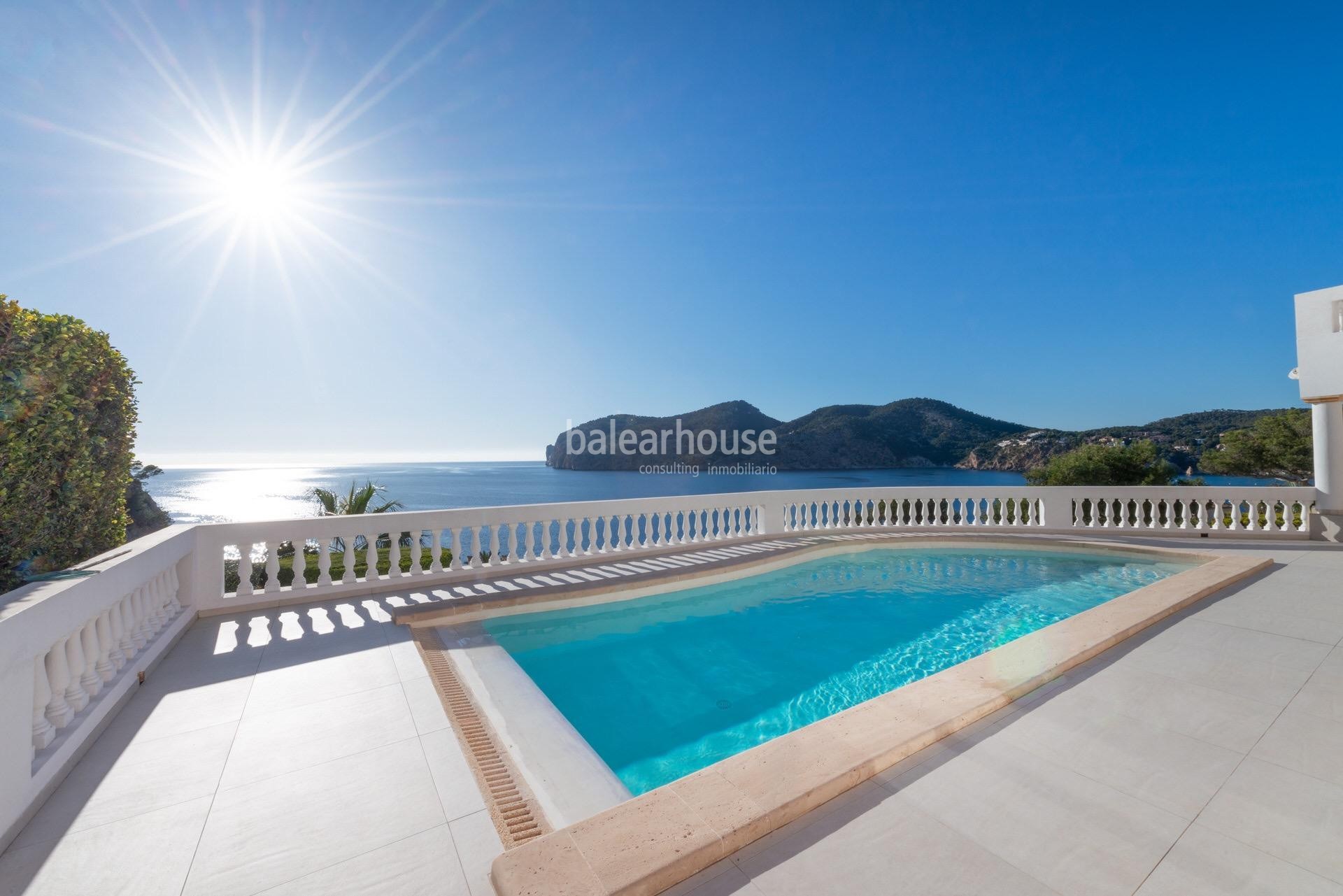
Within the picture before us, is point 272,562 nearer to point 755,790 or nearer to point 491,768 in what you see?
point 491,768

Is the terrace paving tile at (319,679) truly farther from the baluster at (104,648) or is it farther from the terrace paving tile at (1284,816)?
the terrace paving tile at (1284,816)

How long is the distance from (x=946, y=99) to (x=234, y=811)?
511 inches

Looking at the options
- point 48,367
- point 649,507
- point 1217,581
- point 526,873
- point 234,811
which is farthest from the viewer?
point 649,507

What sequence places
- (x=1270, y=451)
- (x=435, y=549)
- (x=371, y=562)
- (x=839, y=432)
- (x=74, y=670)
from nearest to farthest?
1. (x=74, y=670)
2. (x=371, y=562)
3. (x=435, y=549)
4. (x=1270, y=451)
5. (x=839, y=432)

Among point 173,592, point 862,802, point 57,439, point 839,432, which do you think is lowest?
point 862,802

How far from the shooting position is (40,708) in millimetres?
2145

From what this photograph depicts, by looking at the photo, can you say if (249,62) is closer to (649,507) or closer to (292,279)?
(292,279)

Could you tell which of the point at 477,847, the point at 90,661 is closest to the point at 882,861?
the point at 477,847

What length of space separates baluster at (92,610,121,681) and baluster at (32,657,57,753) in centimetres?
65

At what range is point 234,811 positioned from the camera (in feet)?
6.52

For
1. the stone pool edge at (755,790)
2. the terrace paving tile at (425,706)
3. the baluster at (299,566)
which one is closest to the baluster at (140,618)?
the baluster at (299,566)

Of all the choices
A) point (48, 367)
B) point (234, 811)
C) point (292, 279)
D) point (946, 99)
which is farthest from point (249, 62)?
point (946, 99)

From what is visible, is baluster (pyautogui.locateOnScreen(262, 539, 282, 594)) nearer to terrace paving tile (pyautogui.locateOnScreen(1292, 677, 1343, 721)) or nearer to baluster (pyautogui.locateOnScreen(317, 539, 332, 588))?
baluster (pyautogui.locateOnScreen(317, 539, 332, 588))

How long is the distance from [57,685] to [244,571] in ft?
8.37
